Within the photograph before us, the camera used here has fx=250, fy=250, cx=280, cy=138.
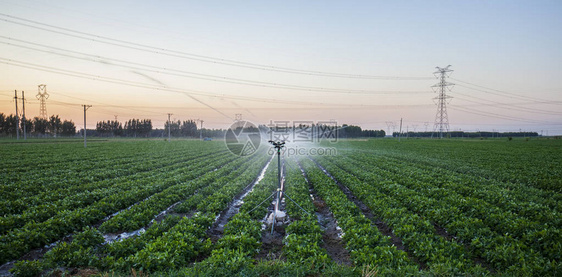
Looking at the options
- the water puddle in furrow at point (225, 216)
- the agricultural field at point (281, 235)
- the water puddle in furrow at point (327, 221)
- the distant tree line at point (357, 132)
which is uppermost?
the distant tree line at point (357, 132)

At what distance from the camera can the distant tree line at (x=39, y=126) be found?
130875 millimetres

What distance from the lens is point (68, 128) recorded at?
164375mm

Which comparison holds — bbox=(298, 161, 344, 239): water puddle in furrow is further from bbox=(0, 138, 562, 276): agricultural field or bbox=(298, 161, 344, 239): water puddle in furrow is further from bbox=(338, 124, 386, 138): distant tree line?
bbox=(338, 124, 386, 138): distant tree line

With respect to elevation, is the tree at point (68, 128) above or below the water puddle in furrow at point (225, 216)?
above

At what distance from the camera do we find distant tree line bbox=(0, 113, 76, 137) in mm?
130875

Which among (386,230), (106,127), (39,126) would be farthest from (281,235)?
(106,127)

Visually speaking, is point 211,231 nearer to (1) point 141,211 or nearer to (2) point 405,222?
(1) point 141,211

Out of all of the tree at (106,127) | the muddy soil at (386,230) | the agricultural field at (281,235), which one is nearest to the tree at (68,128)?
the tree at (106,127)

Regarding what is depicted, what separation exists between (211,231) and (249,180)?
8.16m

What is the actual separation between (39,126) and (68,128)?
17.7m

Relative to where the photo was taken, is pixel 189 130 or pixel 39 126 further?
pixel 189 130

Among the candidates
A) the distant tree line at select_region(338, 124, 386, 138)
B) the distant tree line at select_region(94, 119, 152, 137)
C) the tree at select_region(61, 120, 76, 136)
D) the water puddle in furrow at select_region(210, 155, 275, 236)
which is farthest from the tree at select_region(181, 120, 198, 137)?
the water puddle in furrow at select_region(210, 155, 275, 236)

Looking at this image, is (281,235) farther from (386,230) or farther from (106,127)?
(106,127)

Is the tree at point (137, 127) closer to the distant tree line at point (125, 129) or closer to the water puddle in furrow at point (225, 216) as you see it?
the distant tree line at point (125, 129)
